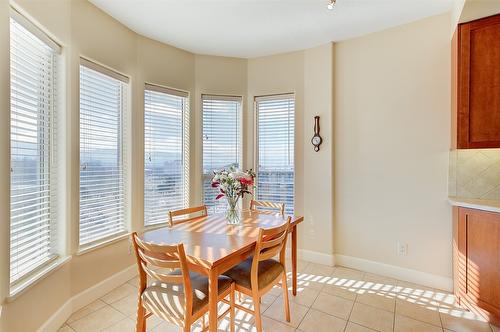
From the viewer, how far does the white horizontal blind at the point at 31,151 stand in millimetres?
1720

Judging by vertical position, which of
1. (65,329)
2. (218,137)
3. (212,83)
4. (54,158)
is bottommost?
(65,329)

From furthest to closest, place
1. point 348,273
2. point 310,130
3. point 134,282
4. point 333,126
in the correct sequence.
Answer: point 310,130
point 333,126
point 348,273
point 134,282

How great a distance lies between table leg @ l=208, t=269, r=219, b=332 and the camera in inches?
61.1

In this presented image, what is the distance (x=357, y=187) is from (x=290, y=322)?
174 centimetres

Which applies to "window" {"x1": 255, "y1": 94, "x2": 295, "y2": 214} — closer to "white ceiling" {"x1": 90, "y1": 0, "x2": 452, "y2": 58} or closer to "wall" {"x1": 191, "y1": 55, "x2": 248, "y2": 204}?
"wall" {"x1": 191, "y1": 55, "x2": 248, "y2": 204}

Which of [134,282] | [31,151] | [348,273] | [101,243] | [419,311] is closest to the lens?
[31,151]

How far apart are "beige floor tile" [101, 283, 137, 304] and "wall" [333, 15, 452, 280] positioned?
8.04 ft

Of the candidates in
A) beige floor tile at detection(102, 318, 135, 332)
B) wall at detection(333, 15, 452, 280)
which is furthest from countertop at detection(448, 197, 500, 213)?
beige floor tile at detection(102, 318, 135, 332)

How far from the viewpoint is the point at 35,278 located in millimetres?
1791

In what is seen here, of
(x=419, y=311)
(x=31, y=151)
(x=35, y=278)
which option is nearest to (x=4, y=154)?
(x=31, y=151)

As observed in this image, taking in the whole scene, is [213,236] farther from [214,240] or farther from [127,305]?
[127,305]

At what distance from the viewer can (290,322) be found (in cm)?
212

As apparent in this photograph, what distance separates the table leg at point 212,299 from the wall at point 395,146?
215 centimetres

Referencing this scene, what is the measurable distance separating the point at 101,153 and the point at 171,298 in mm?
1750
